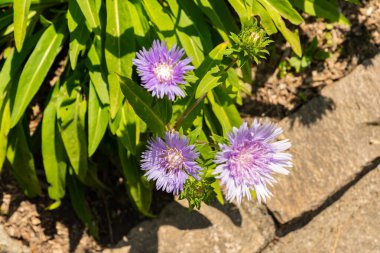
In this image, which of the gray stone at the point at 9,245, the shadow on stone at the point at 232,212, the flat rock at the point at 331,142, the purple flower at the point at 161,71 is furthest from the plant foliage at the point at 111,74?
the flat rock at the point at 331,142

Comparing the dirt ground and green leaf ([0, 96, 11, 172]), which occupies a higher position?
green leaf ([0, 96, 11, 172])

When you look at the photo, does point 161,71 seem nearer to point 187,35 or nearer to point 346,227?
point 187,35

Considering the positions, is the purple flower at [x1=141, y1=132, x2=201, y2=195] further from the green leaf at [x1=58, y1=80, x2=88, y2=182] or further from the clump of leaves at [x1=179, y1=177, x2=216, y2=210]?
the green leaf at [x1=58, y1=80, x2=88, y2=182]

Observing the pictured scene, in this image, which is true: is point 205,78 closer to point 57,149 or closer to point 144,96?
point 144,96

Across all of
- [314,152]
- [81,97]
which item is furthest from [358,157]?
[81,97]

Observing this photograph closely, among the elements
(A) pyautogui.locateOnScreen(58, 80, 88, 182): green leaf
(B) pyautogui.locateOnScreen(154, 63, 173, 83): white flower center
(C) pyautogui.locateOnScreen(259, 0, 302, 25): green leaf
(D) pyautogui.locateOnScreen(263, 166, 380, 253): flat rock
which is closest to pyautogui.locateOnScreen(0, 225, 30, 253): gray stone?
(A) pyautogui.locateOnScreen(58, 80, 88, 182): green leaf
